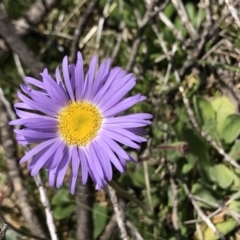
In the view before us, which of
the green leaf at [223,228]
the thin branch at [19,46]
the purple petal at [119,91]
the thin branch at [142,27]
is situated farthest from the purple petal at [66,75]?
the green leaf at [223,228]

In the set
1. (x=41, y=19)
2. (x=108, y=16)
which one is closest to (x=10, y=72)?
(x=41, y=19)

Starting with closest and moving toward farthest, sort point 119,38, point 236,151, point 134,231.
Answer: point 134,231
point 236,151
point 119,38

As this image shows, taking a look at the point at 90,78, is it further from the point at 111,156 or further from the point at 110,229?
the point at 110,229

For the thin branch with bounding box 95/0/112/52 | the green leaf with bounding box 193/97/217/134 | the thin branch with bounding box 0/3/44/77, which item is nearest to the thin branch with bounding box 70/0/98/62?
the thin branch with bounding box 95/0/112/52

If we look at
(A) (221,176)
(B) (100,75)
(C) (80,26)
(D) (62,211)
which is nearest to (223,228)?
(A) (221,176)

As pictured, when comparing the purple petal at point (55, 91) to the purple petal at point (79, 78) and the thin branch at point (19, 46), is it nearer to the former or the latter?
the purple petal at point (79, 78)

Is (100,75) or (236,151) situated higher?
(100,75)
